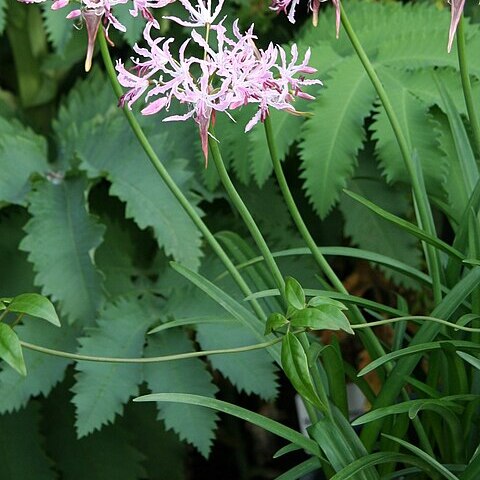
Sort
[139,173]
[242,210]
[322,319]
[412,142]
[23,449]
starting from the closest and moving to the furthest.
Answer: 1. [322,319]
2. [242,210]
3. [412,142]
4. [139,173]
5. [23,449]

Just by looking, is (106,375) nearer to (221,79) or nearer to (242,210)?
(242,210)

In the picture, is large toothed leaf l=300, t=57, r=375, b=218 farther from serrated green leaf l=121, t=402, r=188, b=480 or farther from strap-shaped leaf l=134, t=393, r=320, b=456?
serrated green leaf l=121, t=402, r=188, b=480

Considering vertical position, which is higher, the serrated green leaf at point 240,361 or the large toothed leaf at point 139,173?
the large toothed leaf at point 139,173

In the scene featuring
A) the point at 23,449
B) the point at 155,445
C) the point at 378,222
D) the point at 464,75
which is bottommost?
the point at 155,445

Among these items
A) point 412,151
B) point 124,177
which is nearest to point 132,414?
point 124,177

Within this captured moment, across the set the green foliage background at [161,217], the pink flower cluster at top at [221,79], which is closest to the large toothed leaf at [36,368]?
the green foliage background at [161,217]

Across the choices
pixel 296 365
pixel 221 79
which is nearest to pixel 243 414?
pixel 296 365

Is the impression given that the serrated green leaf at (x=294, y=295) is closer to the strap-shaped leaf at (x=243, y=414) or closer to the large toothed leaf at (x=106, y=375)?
the strap-shaped leaf at (x=243, y=414)
